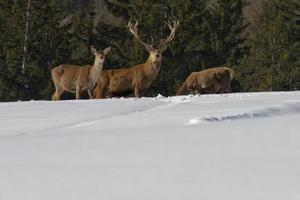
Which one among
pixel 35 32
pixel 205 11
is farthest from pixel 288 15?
pixel 35 32

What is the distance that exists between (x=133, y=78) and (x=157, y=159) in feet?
39.6

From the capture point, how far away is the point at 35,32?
27.2 meters

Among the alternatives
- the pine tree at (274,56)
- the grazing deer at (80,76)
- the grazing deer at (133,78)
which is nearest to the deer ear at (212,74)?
the grazing deer at (133,78)

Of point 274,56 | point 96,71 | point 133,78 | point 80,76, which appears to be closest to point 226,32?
point 274,56

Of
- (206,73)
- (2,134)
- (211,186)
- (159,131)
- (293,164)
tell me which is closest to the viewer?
(211,186)

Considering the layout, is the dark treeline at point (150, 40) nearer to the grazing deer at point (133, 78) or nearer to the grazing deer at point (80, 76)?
the grazing deer at point (80, 76)

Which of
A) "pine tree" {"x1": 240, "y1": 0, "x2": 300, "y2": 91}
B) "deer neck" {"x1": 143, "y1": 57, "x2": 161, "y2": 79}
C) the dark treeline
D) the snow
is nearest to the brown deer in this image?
"deer neck" {"x1": 143, "y1": 57, "x2": 161, "y2": 79}

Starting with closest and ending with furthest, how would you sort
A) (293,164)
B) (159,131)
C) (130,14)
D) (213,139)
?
(293,164) < (213,139) < (159,131) < (130,14)

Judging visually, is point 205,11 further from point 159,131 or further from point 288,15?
point 159,131

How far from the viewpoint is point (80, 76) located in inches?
622

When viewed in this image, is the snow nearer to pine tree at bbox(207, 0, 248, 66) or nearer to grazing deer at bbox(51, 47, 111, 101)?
grazing deer at bbox(51, 47, 111, 101)

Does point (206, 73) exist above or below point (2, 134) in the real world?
below

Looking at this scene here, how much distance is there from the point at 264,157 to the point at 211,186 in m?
0.59

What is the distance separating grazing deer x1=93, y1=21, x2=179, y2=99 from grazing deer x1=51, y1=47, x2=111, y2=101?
366mm
